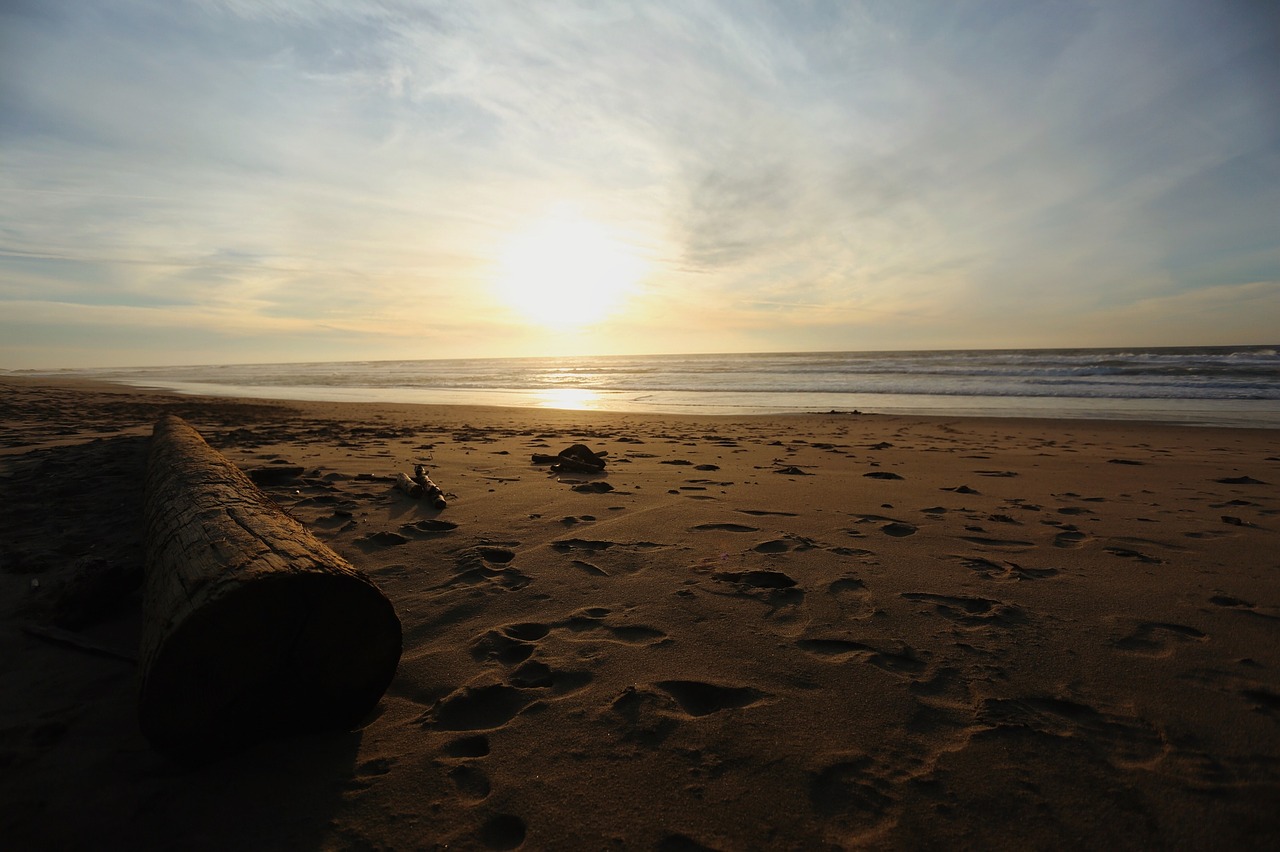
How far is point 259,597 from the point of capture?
5.76 feet

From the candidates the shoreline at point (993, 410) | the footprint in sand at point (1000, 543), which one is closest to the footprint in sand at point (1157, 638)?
the footprint in sand at point (1000, 543)

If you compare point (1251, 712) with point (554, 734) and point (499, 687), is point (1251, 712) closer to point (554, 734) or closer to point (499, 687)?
point (554, 734)

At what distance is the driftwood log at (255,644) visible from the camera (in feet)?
5.59

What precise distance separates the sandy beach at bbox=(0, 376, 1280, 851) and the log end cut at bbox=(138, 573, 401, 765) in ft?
0.31

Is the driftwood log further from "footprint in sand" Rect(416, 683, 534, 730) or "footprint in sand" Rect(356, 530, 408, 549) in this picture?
"footprint in sand" Rect(356, 530, 408, 549)

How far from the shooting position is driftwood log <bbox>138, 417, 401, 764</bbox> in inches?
67.1

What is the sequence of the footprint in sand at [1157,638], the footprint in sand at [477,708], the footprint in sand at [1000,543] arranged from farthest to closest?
1. the footprint in sand at [1000,543]
2. the footprint in sand at [1157,638]
3. the footprint in sand at [477,708]

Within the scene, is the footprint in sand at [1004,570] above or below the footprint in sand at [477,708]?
above

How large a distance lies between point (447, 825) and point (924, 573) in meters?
2.69

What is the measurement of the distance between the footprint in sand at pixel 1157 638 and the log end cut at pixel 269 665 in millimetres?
2894

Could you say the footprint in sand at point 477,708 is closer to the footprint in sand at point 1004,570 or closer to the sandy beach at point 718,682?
the sandy beach at point 718,682

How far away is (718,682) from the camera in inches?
87.0

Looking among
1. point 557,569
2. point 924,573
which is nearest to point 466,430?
point 557,569

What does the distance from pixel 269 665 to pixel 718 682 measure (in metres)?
1.49
